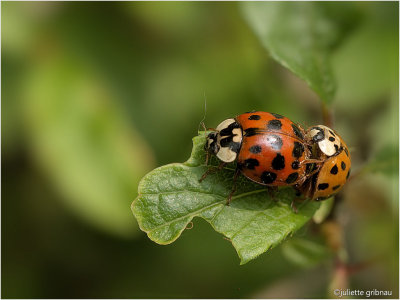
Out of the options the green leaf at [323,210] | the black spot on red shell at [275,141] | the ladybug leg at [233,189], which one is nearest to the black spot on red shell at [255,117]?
the black spot on red shell at [275,141]

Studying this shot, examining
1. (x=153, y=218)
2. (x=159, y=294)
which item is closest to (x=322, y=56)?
(x=153, y=218)

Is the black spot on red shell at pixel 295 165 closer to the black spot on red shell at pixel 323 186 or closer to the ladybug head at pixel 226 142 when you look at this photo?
the black spot on red shell at pixel 323 186

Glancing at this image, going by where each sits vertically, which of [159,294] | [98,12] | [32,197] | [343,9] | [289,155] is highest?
[98,12]

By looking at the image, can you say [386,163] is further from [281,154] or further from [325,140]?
[281,154]

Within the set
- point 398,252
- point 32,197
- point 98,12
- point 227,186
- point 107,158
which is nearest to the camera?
point 227,186

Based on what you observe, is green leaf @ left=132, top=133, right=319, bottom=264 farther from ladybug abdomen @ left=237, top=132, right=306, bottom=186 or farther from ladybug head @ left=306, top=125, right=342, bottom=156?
ladybug head @ left=306, top=125, right=342, bottom=156

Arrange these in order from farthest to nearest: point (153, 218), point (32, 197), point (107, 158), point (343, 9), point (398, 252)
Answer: point (32, 197) → point (107, 158) → point (398, 252) → point (343, 9) → point (153, 218)

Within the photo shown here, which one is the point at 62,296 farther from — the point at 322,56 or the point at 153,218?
the point at 322,56

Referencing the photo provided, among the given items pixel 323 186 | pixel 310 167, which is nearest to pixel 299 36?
pixel 310 167
